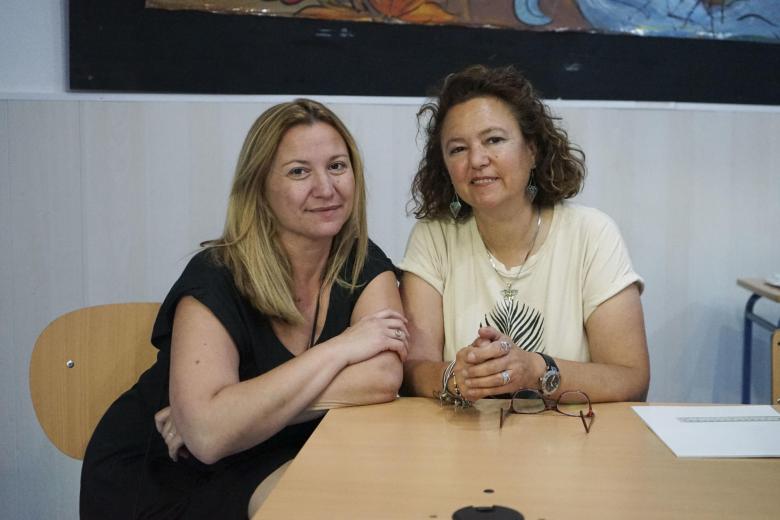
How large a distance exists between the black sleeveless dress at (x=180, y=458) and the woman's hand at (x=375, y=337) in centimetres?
15

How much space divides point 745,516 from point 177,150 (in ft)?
8.21

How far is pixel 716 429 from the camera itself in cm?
145

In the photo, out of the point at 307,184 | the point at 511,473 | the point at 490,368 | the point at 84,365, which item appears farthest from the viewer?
the point at 84,365

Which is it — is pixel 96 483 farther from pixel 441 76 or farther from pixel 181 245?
pixel 441 76

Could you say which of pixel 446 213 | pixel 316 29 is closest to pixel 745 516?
pixel 446 213

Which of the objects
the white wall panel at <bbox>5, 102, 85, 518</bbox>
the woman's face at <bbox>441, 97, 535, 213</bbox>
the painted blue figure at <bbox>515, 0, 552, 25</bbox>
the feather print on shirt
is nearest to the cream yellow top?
the feather print on shirt

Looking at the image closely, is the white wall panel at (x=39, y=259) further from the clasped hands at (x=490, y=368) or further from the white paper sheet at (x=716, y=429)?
the white paper sheet at (x=716, y=429)

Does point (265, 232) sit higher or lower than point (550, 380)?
higher

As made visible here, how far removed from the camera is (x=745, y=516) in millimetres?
1078

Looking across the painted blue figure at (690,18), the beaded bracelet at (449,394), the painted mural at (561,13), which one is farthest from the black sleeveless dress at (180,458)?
the painted blue figure at (690,18)

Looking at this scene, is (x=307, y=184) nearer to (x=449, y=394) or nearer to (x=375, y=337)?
(x=375, y=337)

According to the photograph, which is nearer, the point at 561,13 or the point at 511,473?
the point at 511,473

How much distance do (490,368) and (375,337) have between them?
25cm

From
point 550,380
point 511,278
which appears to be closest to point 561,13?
point 511,278
